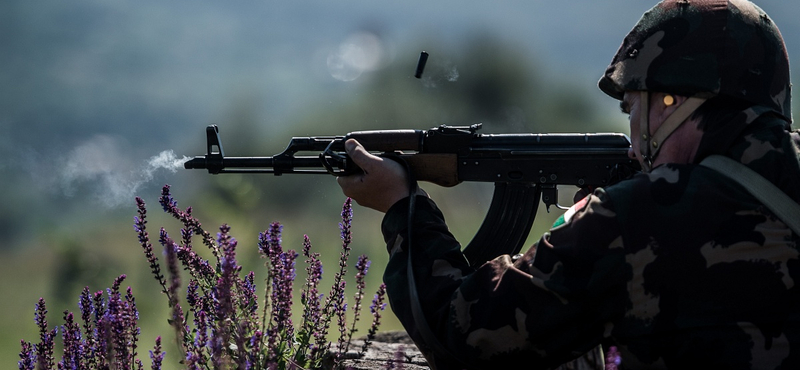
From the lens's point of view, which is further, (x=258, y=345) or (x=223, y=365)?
(x=258, y=345)

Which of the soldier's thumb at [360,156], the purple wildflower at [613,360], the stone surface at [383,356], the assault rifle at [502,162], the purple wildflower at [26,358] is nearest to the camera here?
the purple wildflower at [613,360]

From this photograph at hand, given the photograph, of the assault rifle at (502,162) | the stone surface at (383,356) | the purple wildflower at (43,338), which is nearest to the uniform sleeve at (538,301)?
the assault rifle at (502,162)

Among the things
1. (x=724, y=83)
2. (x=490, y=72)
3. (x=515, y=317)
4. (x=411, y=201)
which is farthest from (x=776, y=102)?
(x=490, y=72)

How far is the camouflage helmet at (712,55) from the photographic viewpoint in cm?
232

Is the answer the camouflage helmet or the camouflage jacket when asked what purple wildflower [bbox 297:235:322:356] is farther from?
the camouflage helmet

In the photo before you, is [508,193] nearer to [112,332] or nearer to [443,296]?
[443,296]

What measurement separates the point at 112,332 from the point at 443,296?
125cm

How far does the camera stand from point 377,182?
3.10 m

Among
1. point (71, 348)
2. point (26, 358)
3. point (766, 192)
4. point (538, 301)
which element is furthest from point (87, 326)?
point (766, 192)

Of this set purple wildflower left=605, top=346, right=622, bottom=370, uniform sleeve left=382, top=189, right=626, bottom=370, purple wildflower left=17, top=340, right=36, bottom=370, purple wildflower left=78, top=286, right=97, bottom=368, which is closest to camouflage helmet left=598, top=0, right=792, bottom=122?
uniform sleeve left=382, top=189, right=626, bottom=370

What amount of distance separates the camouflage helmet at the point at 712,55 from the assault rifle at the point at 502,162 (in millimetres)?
970

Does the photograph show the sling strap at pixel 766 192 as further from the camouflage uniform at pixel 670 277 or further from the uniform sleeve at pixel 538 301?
the uniform sleeve at pixel 538 301

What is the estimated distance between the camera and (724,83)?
229 cm

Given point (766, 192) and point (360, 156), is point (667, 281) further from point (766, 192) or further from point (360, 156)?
point (360, 156)
